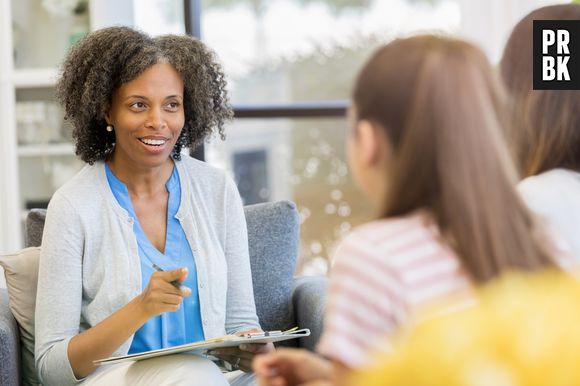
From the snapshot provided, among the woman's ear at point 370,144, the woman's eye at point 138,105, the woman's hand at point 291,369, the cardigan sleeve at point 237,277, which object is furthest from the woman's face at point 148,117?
the woman's ear at point 370,144

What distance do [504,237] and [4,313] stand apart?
152cm

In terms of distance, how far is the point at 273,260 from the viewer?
2.46 m

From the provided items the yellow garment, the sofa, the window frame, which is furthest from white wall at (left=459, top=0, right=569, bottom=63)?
the yellow garment

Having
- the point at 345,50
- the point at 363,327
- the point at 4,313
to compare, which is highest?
the point at 345,50

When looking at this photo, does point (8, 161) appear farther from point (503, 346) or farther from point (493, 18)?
point (503, 346)

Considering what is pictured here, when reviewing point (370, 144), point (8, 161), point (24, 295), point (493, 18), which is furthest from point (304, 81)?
point (370, 144)

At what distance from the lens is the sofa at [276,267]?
2350 millimetres

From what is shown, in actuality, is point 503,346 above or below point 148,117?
below

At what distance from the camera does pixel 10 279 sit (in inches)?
86.0

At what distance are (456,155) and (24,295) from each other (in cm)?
149

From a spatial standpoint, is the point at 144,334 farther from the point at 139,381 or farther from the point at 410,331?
the point at 410,331

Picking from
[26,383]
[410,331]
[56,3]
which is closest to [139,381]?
[26,383]

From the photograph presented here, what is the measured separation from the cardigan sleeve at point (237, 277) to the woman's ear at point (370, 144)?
1.24 metres

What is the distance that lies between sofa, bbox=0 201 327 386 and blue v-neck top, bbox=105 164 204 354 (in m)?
0.32
